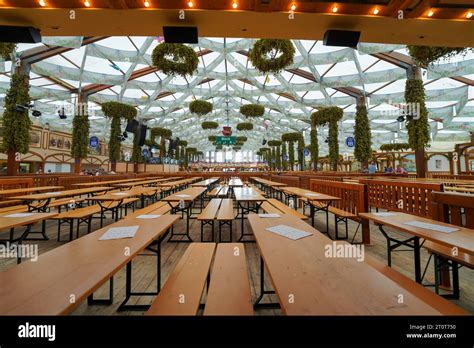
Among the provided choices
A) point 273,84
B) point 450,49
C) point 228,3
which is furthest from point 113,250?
point 273,84

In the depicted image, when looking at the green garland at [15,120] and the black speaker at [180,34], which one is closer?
the black speaker at [180,34]

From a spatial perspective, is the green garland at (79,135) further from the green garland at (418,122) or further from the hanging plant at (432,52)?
the green garland at (418,122)

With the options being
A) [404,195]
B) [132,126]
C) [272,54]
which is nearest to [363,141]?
[404,195]

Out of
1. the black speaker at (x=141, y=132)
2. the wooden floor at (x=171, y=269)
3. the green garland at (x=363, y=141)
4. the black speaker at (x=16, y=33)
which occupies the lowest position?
the wooden floor at (x=171, y=269)

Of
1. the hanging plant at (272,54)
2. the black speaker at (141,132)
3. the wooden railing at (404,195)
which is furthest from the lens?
the black speaker at (141,132)

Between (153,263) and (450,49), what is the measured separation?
666 centimetres

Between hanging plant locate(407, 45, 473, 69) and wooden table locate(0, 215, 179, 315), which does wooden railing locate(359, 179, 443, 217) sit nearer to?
hanging plant locate(407, 45, 473, 69)

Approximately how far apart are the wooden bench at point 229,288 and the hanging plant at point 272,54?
533 cm

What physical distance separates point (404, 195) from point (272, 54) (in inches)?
182

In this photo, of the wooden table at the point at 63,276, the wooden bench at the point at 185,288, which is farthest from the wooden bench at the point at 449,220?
the wooden table at the point at 63,276

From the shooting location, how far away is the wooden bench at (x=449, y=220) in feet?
6.81

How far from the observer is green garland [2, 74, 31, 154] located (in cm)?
809

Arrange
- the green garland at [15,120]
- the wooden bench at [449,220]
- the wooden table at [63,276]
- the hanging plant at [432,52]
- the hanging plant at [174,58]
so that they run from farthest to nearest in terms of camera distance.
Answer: the green garland at [15,120], the hanging plant at [174,58], the hanging plant at [432,52], the wooden bench at [449,220], the wooden table at [63,276]

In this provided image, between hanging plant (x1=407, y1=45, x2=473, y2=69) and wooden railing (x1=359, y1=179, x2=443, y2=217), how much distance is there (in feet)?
8.64
